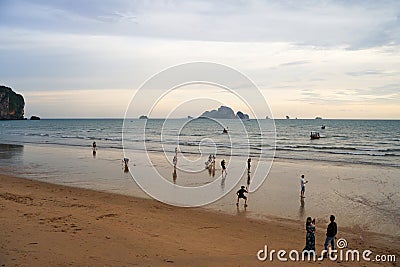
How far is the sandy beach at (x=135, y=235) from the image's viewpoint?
29.6 ft

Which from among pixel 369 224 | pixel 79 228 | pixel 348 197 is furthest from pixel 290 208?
pixel 79 228

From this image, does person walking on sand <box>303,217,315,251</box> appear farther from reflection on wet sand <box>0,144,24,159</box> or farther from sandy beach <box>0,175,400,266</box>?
reflection on wet sand <box>0,144,24,159</box>

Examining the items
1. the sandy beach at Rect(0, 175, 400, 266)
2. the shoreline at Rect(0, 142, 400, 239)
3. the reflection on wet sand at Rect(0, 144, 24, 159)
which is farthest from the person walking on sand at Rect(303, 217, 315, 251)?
the reflection on wet sand at Rect(0, 144, 24, 159)

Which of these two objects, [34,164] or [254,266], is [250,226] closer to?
[254,266]

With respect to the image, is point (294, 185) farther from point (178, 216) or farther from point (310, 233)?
point (310, 233)

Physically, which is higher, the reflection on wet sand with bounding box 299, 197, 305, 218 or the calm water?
the calm water

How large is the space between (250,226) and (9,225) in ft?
26.3

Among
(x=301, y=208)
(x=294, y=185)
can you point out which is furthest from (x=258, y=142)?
(x=301, y=208)

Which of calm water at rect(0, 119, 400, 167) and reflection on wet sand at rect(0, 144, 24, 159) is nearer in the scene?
reflection on wet sand at rect(0, 144, 24, 159)

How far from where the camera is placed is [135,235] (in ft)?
36.1

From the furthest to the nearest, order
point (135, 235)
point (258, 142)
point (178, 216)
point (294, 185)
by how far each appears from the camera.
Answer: point (258, 142) < point (294, 185) < point (178, 216) < point (135, 235)

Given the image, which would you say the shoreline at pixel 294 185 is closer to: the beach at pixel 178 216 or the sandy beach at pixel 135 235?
the beach at pixel 178 216

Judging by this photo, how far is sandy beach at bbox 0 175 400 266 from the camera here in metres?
9.02

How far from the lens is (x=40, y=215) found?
12.8 meters
